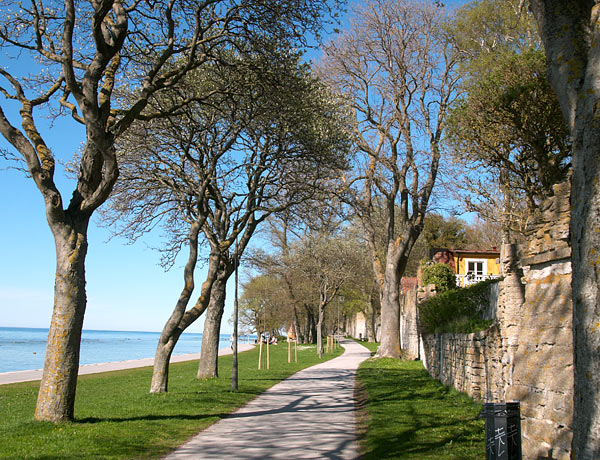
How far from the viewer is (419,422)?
10.0m

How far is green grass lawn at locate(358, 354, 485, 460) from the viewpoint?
303 inches

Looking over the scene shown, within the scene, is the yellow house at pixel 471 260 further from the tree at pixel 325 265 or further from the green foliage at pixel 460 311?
the green foliage at pixel 460 311

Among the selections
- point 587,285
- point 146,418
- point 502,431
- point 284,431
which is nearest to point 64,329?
point 146,418

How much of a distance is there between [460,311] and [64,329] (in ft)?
33.8

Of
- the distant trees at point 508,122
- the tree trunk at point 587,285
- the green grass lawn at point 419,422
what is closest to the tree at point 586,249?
the tree trunk at point 587,285

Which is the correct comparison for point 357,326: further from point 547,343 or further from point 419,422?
point 547,343

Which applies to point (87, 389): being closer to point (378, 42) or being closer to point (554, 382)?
point (554, 382)

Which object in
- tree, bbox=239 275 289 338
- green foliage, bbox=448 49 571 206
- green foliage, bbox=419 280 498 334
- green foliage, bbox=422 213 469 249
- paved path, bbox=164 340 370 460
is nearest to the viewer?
paved path, bbox=164 340 370 460

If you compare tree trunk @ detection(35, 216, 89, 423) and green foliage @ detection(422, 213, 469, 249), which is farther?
green foliage @ detection(422, 213, 469, 249)

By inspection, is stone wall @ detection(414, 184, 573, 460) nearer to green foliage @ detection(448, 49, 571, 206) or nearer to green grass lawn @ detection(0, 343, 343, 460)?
green grass lawn @ detection(0, 343, 343, 460)

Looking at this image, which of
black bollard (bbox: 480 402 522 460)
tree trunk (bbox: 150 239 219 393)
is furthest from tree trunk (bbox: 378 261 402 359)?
black bollard (bbox: 480 402 522 460)

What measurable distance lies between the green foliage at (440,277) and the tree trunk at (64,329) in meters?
14.5

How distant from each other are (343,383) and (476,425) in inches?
375

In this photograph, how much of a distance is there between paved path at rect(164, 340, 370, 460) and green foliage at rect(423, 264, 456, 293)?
7008 mm
